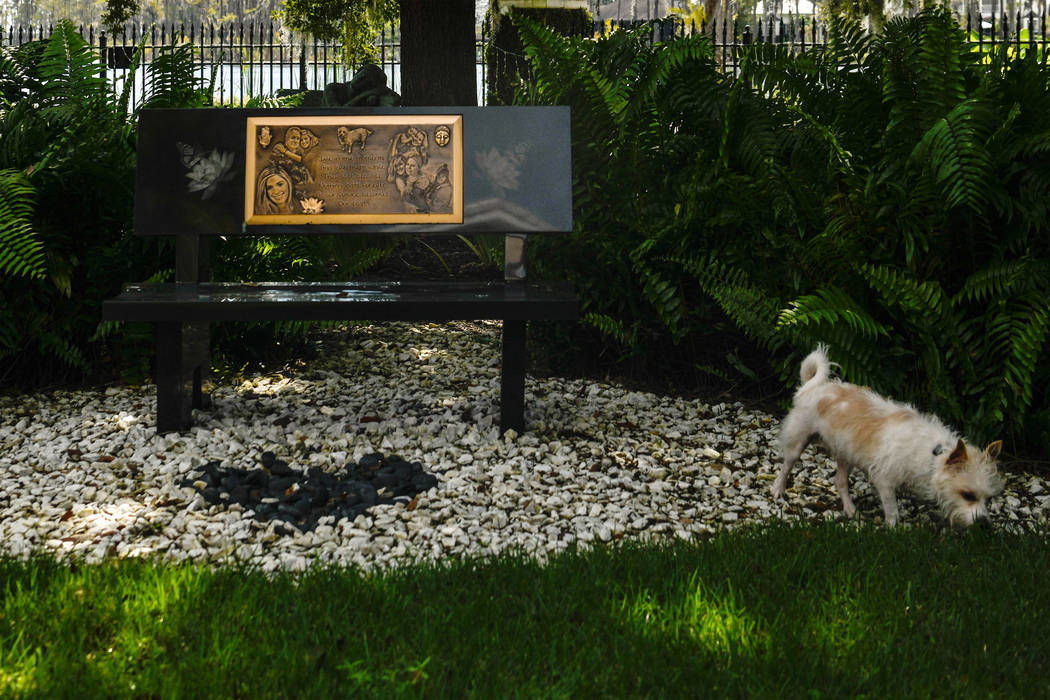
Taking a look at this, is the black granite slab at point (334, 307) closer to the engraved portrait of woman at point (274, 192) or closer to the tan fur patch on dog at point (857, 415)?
the engraved portrait of woman at point (274, 192)

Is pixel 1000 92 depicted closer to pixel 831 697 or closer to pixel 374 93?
pixel 831 697

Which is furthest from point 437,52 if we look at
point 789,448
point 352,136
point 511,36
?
point 789,448

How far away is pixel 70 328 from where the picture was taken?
542 centimetres

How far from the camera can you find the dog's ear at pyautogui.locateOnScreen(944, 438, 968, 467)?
129 inches

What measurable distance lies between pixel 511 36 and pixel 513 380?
17.2 feet

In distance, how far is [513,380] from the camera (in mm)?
4664

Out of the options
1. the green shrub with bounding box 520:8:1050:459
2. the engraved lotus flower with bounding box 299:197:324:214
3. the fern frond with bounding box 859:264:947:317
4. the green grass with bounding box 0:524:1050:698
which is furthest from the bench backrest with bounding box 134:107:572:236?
the green grass with bounding box 0:524:1050:698

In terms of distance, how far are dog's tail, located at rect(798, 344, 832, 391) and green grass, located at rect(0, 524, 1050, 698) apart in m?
0.92

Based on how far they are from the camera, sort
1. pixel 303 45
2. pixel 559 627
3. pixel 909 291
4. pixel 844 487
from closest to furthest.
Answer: pixel 559 627, pixel 844 487, pixel 909 291, pixel 303 45

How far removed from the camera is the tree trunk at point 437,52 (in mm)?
8352

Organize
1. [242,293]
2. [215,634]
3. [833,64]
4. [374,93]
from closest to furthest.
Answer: [215,634], [242,293], [833,64], [374,93]

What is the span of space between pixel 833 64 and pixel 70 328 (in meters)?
4.43

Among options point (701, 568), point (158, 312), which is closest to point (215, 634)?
point (701, 568)

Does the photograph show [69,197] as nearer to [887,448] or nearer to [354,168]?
[354,168]
